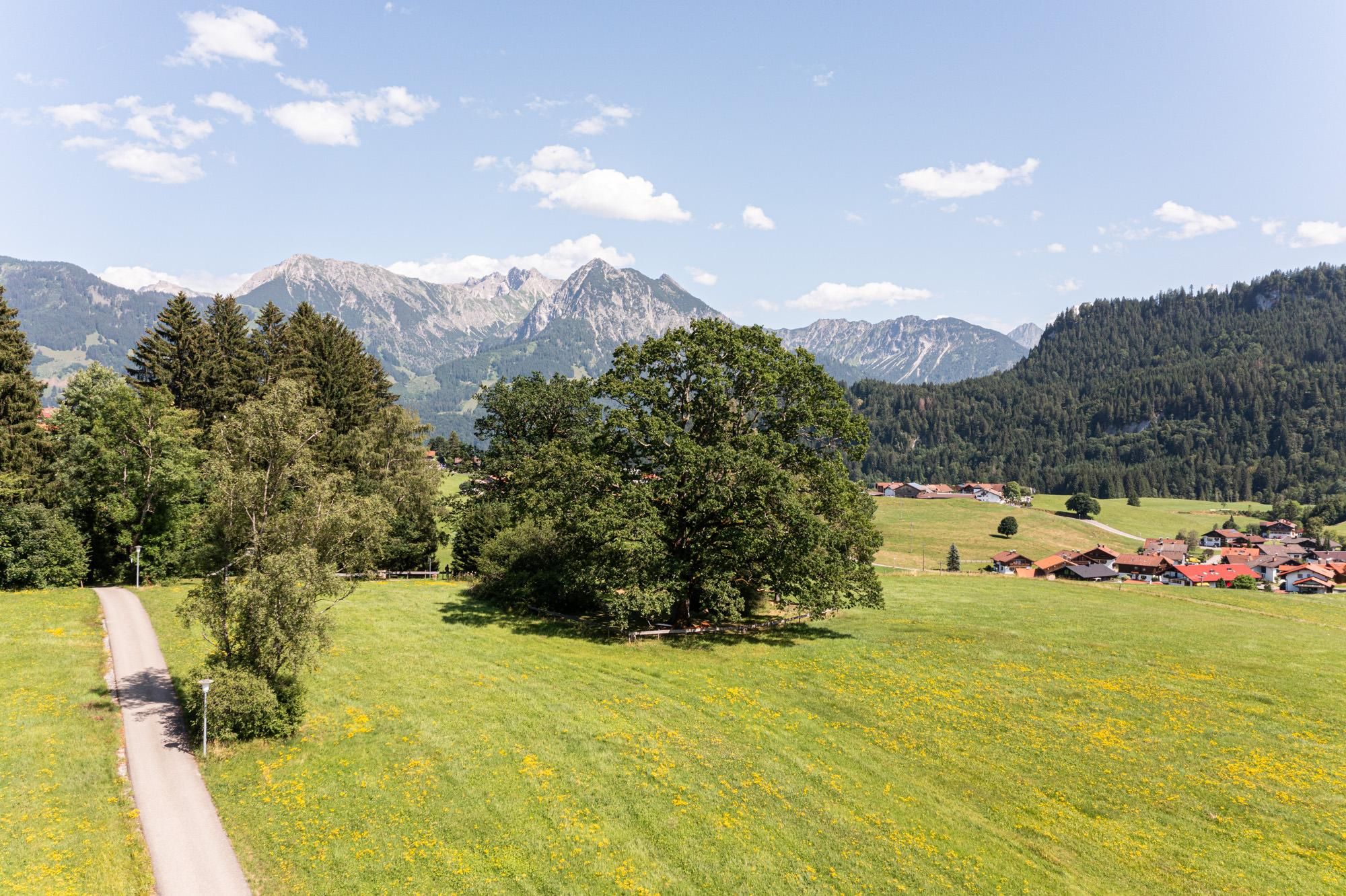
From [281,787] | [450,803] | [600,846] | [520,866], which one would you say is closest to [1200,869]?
[600,846]

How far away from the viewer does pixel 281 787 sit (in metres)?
22.9

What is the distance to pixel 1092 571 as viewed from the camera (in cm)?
10956

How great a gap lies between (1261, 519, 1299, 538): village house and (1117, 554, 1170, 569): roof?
9003 centimetres

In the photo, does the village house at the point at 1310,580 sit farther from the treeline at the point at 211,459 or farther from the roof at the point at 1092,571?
the treeline at the point at 211,459

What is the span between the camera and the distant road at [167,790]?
1859 centimetres

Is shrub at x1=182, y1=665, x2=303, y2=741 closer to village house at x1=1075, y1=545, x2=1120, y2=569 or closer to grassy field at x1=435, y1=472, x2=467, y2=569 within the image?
grassy field at x1=435, y1=472, x2=467, y2=569

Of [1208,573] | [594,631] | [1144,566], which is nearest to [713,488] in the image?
[594,631]

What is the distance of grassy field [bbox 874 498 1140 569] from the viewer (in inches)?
5226

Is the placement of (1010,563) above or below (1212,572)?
below

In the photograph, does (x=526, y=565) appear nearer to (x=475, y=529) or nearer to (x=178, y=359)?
(x=475, y=529)

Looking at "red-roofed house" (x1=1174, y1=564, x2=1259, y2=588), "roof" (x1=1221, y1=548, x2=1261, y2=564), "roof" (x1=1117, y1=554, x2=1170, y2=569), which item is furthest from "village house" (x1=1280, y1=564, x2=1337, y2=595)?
"roof" (x1=1117, y1=554, x2=1170, y2=569)

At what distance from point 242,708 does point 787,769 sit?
68.2ft

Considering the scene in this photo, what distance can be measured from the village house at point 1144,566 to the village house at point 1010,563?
14233 millimetres

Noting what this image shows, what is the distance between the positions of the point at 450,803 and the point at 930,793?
17112mm
